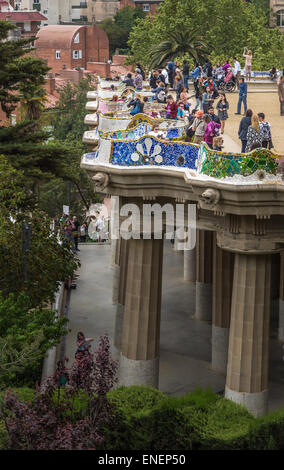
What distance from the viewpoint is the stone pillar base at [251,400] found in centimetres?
2908

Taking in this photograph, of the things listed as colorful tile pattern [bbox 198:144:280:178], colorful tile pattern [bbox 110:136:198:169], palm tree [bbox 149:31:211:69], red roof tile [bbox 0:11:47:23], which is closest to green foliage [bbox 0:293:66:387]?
colorful tile pattern [bbox 110:136:198:169]

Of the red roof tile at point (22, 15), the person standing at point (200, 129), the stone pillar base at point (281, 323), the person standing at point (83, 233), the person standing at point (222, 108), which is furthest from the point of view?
the red roof tile at point (22, 15)

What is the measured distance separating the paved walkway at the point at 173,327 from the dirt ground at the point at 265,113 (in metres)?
8.32

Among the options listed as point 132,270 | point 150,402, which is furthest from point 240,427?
point 132,270

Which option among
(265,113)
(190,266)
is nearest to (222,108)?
(265,113)

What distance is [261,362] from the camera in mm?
29094

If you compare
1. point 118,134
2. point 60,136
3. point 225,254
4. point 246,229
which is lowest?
point 60,136

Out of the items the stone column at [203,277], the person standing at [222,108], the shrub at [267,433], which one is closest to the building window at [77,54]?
the stone column at [203,277]

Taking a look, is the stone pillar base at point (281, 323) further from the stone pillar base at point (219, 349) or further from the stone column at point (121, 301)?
the stone column at point (121, 301)

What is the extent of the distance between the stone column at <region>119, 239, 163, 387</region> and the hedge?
17.9ft

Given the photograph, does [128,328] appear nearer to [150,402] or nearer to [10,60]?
[150,402]

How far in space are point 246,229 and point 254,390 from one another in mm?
4618

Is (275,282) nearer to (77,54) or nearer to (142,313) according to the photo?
(142,313)

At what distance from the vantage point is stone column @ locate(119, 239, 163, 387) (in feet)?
102
